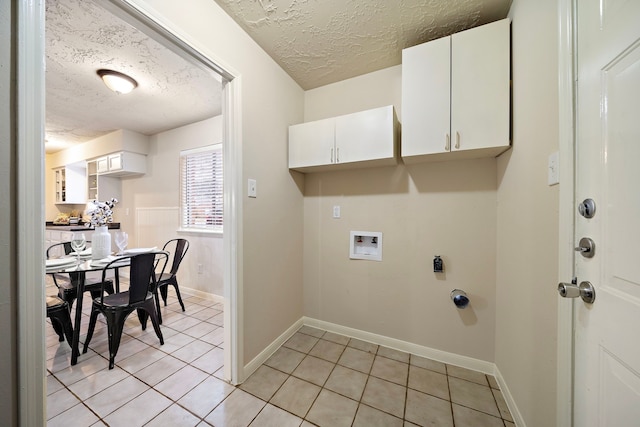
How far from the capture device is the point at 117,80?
203 cm

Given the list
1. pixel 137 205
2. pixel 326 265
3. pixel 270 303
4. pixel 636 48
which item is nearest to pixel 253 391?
pixel 270 303

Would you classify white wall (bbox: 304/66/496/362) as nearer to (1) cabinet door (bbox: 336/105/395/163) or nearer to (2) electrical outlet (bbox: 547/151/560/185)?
(1) cabinet door (bbox: 336/105/395/163)

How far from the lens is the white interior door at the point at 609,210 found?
1.94 feet

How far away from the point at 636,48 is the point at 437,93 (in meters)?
0.92

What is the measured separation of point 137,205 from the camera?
12.0 ft

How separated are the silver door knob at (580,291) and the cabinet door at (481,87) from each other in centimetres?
84

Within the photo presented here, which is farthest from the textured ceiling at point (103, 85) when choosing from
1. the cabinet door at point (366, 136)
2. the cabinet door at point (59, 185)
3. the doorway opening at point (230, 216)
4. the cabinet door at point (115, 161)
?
the cabinet door at point (59, 185)

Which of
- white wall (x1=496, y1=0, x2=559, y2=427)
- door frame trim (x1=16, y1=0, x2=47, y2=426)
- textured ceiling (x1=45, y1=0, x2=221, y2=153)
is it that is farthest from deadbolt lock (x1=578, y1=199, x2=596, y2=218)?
textured ceiling (x1=45, y1=0, x2=221, y2=153)

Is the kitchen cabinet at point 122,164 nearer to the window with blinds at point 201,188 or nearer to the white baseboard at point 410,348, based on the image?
the window with blinds at point 201,188

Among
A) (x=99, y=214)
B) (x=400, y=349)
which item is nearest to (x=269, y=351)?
(x=400, y=349)

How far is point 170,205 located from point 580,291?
4064 mm

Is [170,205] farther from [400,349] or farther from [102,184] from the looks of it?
[400,349]

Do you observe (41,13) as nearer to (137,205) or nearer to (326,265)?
(326,265)

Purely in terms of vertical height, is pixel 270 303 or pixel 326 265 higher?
pixel 326 265
